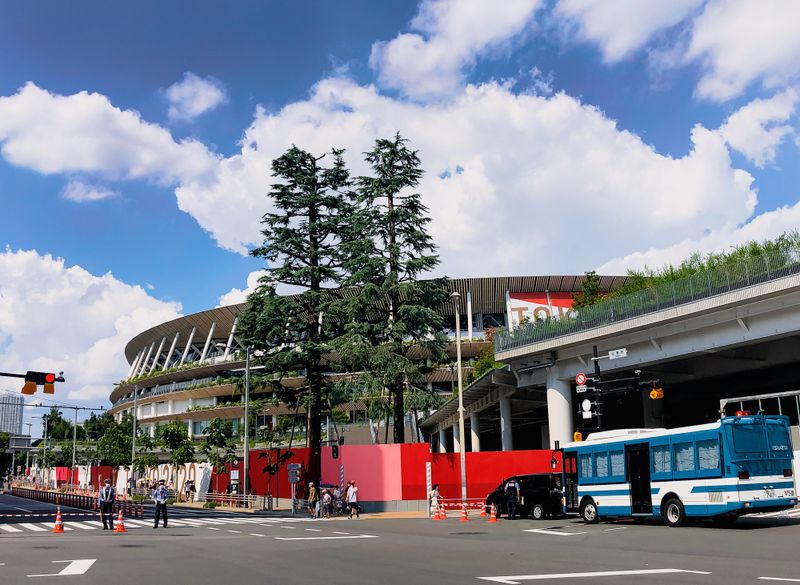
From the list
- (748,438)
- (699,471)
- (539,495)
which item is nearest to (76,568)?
(699,471)

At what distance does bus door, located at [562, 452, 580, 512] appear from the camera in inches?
1083

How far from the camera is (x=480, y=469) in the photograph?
41.2 metres

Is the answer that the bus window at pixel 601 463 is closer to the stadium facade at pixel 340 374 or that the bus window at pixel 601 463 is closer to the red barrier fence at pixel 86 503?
the red barrier fence at pixel 86 503

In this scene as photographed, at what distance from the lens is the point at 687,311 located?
3300 cm

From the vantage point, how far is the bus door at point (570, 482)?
90.3 feet

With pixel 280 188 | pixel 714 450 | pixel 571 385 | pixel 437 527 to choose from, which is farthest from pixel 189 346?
pixel 714 450

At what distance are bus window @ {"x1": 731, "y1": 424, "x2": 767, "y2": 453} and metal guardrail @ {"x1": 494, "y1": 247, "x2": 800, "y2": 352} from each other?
9253 mm

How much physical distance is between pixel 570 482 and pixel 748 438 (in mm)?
7682

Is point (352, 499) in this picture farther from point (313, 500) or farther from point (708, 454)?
point (708, 454)

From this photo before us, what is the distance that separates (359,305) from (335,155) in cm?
1156

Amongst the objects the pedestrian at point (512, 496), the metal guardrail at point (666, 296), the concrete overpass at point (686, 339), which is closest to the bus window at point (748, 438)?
the concrete overpass at point (686, 339)

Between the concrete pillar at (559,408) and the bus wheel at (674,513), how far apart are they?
18463 millimetres

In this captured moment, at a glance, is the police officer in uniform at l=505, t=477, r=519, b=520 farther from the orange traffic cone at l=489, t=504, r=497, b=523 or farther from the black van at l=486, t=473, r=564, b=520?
the orange traffic cone at l=489, t=504, r=497, b=523

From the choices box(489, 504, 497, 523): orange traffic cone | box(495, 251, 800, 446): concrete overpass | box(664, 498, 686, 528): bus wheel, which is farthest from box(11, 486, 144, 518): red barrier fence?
box(495, 251, 800, 446): concrete overpass
